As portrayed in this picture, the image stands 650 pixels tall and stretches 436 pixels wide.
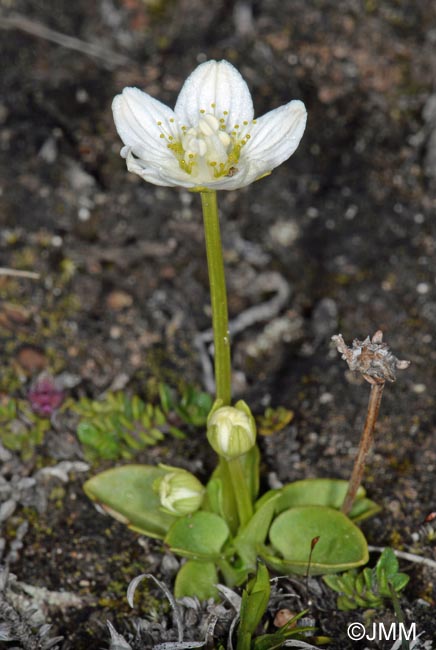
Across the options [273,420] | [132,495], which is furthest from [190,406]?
[132,495]

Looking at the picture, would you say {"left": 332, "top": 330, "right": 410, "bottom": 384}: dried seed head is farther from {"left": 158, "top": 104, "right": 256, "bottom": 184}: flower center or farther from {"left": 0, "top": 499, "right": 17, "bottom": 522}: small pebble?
{"left": 0, "top": 499, "right": 17, "bottom": 522}: small pebble

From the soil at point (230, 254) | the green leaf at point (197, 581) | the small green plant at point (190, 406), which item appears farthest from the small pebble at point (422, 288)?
the green leaf at point (197, 581)

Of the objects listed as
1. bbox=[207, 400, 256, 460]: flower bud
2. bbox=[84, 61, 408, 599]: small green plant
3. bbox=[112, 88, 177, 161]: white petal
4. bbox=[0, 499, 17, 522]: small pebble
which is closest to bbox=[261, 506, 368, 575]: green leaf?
bbox=[84, 61, 408, 599]: small green plant

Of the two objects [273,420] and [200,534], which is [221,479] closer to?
[200,534]

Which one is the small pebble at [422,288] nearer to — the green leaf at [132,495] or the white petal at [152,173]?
the green leaf at [132,495]

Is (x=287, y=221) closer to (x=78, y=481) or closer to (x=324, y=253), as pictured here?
(x=324, y=253)

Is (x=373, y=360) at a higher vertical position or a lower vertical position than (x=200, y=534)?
higher
